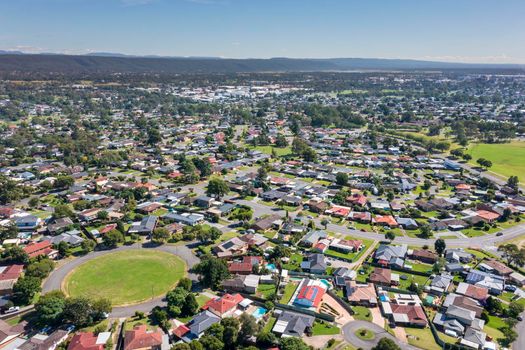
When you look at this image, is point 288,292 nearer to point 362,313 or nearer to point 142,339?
point 362,313

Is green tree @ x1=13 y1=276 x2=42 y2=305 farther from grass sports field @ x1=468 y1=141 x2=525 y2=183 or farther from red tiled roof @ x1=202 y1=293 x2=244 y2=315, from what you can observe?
grass sports field @ x1=468 y1=141 x2=525 y2=183

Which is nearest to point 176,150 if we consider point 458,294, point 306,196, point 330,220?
point 306,196

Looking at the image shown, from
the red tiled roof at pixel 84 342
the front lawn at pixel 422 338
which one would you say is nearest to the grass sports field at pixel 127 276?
the red tiled roof at pixel 84 342

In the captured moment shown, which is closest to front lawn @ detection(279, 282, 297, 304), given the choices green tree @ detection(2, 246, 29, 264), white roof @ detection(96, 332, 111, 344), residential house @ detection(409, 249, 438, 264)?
white roof @ detection(96, 332, 111, 344)

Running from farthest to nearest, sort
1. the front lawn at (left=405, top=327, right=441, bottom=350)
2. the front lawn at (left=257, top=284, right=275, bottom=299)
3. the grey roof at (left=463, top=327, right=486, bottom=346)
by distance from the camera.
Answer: the front lawn at (left=257, top=284, right=275, bottom=299) → the front lawn at (left=405, top=327, right=441, bottom=350) → the grey roof at (left=463, top=327, right=486, bottom=346)

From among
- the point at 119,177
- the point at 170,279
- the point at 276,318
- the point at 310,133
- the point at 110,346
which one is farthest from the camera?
the point at 310,133

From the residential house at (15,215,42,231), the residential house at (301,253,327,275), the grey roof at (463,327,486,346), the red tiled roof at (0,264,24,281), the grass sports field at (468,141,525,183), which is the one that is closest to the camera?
the grey roof at (463,327,486,346)

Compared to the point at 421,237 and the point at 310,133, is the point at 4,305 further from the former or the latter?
the point at 310,133
